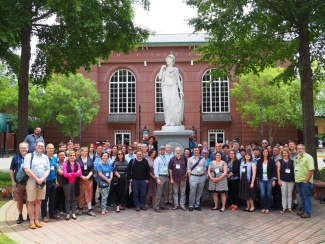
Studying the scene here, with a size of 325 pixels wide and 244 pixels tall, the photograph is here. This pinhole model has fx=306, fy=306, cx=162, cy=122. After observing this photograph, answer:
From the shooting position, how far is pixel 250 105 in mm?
30094

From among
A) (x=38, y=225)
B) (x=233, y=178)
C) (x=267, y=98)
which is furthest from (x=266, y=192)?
(x=267, y=98)

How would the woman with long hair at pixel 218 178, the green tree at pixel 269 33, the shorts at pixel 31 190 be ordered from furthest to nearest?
the green tree at pixel 269 33 → the woman with long hair at pixel 218 178 → the shorts at pixel 31 190

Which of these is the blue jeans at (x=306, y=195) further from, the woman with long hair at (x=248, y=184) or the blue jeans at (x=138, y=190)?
the blue jeans at (x=138, y=190)

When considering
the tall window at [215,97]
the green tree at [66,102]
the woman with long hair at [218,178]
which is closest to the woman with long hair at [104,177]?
the woman with long hair at [218,178]

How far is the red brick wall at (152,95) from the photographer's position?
3350 cm

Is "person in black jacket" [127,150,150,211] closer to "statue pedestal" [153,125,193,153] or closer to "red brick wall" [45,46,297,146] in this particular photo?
"statue pedestal" [153,125,193,153]

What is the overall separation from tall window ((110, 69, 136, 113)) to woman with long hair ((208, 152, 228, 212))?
26.8 m

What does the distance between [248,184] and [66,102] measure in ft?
85.6

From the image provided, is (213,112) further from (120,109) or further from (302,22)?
(302,22)

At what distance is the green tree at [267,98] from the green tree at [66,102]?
1478cm

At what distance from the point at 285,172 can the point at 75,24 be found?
383 inches

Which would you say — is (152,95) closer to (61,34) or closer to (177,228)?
(61,34)

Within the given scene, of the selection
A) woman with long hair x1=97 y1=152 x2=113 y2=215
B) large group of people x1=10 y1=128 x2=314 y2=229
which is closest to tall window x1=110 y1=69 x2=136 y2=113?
large group of people x1=10 y1=128 x2=314 y2=229

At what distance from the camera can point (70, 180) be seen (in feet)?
24.5
